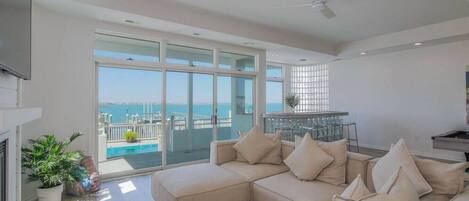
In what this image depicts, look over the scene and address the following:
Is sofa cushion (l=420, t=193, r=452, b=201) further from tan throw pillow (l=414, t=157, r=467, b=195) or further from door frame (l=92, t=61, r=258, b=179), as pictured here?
door frame (l=92, t=61, r=258, b=179)

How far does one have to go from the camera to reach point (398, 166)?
1.85m

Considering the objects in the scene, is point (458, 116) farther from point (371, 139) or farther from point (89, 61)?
point (89, 61)

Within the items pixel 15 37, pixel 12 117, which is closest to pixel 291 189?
pixel 12 117

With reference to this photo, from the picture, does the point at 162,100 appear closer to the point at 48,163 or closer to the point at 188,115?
the point at 188,115

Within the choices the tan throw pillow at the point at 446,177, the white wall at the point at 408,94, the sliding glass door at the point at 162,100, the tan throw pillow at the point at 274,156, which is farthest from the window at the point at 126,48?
Result: the white wall at the point at 408,94

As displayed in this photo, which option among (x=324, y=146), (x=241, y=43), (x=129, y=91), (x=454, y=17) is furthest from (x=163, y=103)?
(x=454, y=17)

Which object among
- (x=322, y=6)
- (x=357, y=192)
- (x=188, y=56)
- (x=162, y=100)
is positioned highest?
(x=322, y=6)

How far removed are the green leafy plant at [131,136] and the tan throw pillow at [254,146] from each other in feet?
6.86

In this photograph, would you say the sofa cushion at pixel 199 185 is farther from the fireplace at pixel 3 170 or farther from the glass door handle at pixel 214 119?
the glass door handle at pixel 214 119

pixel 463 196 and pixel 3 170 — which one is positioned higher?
pixel 3 170

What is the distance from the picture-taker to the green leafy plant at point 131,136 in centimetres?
437

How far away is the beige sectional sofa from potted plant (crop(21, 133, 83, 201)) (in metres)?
1.13

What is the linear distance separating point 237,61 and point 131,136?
273 cm

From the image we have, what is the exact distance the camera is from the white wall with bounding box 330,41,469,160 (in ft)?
16.9
